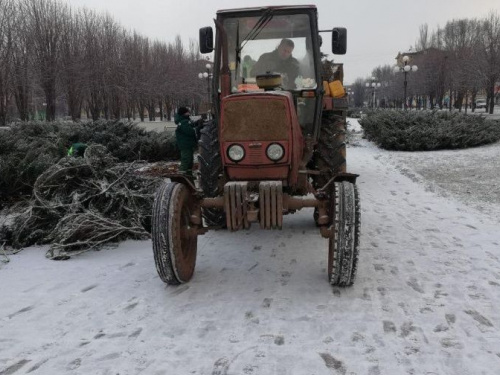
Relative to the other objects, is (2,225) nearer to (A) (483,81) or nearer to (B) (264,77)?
(B) (264,77)

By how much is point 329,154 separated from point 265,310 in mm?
2973

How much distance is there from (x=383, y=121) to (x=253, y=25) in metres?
12.0

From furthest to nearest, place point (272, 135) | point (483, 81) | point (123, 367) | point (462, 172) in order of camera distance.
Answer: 1. point (483, 81)
2. point (462, 172)
3. point (272, 135)
4. point (123, 367)

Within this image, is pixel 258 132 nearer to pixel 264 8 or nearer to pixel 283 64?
pixel 283 64

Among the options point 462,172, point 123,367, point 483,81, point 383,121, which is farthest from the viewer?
point 483,81

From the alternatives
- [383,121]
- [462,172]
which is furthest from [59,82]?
[462,172]

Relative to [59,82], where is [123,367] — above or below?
below

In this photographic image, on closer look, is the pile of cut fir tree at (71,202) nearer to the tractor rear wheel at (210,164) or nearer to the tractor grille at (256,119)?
the tractor rear wheel at (210,164)

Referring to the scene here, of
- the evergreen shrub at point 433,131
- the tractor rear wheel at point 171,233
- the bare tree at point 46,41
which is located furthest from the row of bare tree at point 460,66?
the tractor rear wheel at point 171,233

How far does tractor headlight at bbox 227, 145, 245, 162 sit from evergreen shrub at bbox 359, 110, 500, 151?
12073mm

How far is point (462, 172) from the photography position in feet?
36.3

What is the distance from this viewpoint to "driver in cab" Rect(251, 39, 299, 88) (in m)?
5.87

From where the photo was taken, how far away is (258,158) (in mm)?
4570

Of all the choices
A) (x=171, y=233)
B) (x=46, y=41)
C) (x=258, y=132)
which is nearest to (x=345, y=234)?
(x=258, y=132)
